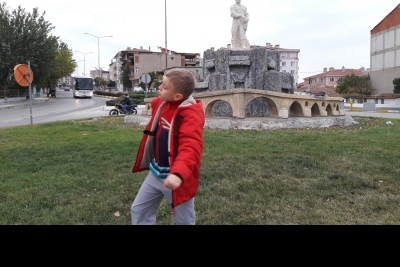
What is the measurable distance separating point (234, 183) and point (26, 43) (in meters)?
39.4

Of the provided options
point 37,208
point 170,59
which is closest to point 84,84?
point 170,59

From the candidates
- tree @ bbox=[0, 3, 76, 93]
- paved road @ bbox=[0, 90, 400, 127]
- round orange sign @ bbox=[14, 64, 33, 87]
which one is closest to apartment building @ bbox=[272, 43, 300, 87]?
tree @ bbox=[0, 3, 76, 93]

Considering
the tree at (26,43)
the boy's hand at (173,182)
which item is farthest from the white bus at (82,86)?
the boy's hand at (173,182)

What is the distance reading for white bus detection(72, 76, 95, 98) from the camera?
50.4 m

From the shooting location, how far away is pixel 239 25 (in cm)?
1688

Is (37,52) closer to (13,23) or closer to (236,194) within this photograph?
(13,23)

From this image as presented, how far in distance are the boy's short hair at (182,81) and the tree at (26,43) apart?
3952cm

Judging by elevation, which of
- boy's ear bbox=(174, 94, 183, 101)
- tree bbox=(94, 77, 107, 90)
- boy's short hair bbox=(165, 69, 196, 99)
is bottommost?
boy's ear bbox=(174, 94, 183, 101)

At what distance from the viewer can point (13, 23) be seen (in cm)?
3847

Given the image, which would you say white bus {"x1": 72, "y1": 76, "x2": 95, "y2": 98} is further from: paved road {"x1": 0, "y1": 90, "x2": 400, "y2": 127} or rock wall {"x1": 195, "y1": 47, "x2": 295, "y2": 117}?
rock wall {"x1": 195, "y1": 47, "x2": 295, "y2": 117}

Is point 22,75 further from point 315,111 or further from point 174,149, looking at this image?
point 174,149

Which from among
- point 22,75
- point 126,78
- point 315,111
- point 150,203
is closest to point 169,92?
point 150,203

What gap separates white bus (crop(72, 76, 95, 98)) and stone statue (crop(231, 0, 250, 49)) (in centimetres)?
3764

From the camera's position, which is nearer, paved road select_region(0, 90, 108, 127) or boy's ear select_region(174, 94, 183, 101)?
boy's ear select_region(174, 94, 183, 101)
